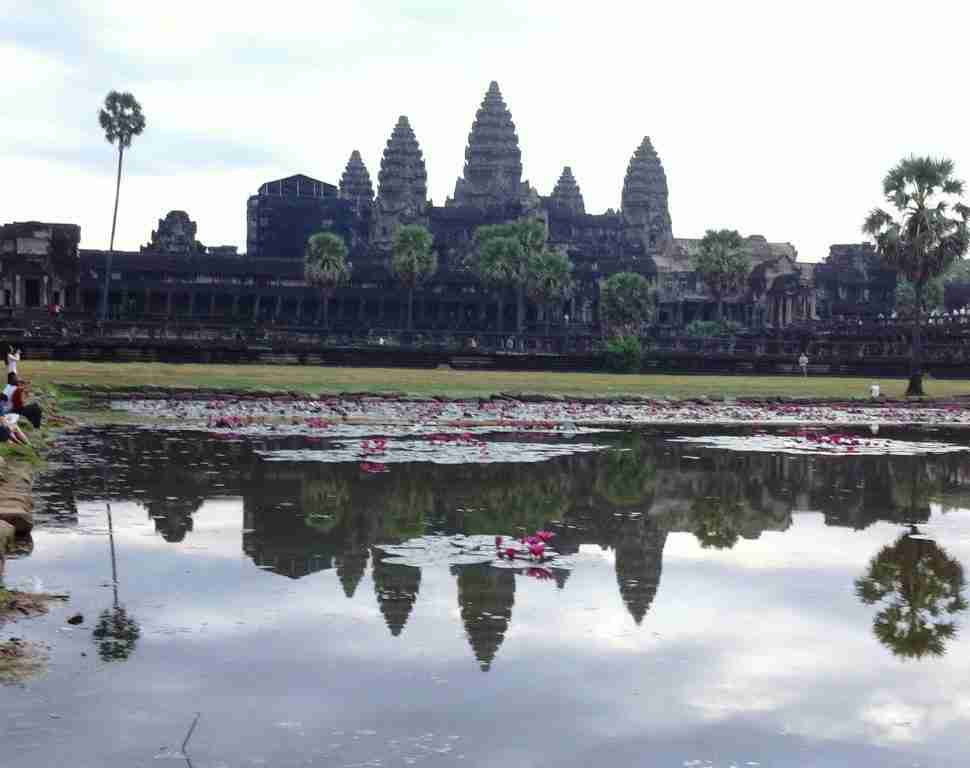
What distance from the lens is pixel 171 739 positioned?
7.59m

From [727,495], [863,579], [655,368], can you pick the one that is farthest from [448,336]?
[863,579]

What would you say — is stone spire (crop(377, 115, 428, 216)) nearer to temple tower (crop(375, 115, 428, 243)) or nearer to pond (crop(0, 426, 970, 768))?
temple tower (crop(375, 115, 428, 243))

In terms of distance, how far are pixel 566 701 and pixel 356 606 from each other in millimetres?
2856

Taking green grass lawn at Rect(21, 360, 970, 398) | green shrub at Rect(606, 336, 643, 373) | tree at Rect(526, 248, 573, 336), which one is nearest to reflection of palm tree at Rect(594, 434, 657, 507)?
green grass lawn at Rect(21, 360, 970, 398)

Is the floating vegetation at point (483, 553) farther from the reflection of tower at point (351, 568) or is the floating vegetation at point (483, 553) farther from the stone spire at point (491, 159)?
the stone spire at point (491, 159)

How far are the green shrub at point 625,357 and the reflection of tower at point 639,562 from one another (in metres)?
54.6

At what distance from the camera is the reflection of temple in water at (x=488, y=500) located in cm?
1250

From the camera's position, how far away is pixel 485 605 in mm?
11172

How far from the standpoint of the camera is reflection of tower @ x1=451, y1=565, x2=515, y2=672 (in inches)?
389

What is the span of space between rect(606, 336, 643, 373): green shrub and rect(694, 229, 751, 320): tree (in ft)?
124

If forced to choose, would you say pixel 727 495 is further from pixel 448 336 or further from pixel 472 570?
pixel 448 336

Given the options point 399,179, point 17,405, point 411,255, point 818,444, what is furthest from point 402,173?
point 17,405

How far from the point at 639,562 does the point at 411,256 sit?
97233 mm

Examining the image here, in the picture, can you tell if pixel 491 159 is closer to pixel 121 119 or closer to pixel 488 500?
pixel 121 119
